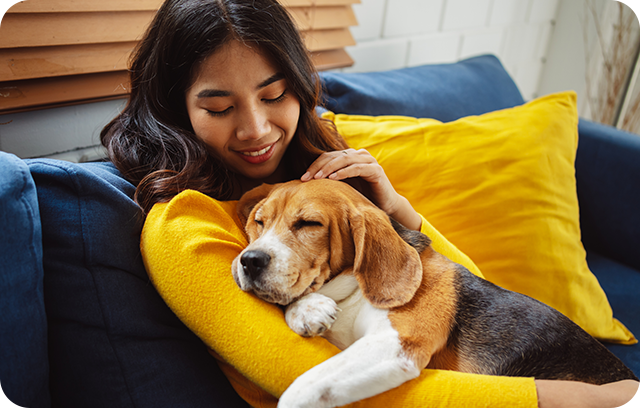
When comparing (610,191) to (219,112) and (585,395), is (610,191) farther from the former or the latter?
(219,112)

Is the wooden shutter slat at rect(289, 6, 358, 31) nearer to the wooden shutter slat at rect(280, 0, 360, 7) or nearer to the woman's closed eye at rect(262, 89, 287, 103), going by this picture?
the wooden shutter slat at rect(280, 0, 360, 7)

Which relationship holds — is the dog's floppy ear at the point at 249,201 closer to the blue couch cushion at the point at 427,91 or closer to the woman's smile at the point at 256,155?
the woman's smile at the point at 256,155

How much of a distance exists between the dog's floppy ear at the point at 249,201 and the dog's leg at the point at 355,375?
0.50 metres

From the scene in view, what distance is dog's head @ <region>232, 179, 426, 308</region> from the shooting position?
89cm

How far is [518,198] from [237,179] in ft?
3.60

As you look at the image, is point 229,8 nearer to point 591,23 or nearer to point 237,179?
point 237,179

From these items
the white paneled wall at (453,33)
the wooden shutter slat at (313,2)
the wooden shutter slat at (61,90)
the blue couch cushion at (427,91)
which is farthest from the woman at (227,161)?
the white paneled wall at (453,33)

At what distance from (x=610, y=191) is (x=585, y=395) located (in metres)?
1.60

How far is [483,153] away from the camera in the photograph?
5.33 feet

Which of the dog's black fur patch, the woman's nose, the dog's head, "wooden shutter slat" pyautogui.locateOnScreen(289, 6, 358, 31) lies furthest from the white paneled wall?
the dog's black fur patch

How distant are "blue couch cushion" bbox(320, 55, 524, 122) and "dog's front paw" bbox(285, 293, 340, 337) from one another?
45.2 inches

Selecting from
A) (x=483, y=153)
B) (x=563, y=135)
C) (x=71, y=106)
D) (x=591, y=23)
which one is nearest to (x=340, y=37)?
(x=483, y=153)

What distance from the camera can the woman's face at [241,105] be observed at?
109 centimetres

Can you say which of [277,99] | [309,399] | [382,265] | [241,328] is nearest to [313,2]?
[277,99]
